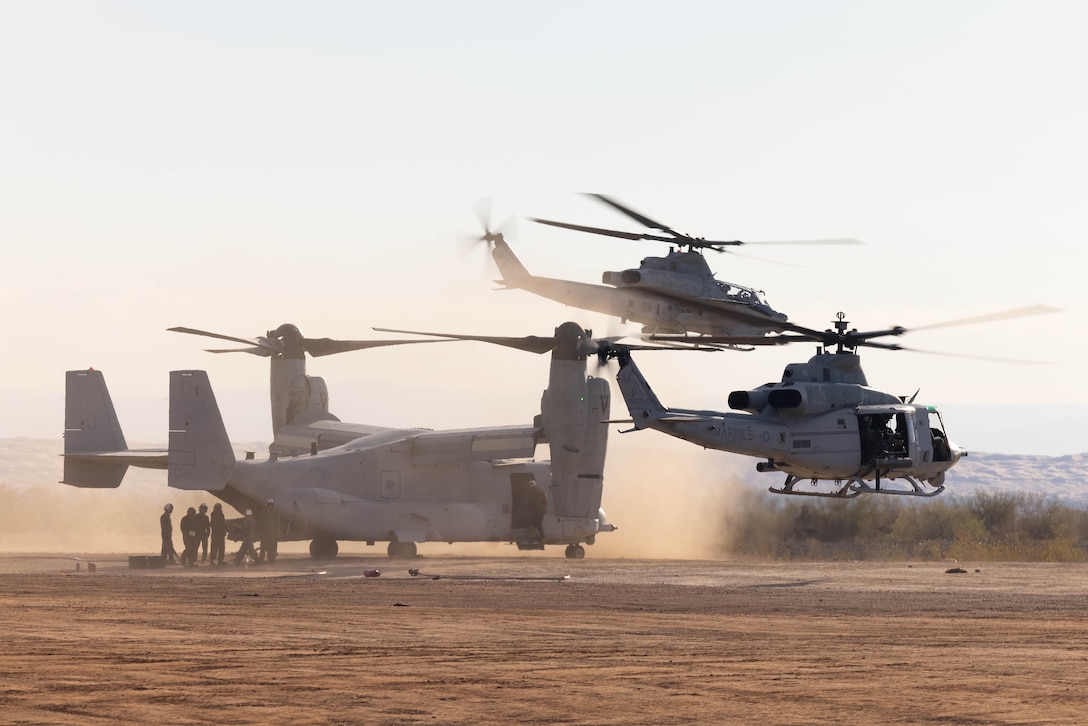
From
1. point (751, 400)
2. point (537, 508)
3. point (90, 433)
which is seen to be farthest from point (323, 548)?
point (751, 400)

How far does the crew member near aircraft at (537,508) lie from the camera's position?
128 feet

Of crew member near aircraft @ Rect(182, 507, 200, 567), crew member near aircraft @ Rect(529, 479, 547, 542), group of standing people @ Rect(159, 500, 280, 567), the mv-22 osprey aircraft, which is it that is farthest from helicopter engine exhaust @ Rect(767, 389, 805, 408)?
crew member near aircraft @ Rect(182, 507, 200, 567)

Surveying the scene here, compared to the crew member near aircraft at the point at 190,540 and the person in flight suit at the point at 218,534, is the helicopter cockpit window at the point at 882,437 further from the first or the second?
the crew member near aircraft at the point at 190,540

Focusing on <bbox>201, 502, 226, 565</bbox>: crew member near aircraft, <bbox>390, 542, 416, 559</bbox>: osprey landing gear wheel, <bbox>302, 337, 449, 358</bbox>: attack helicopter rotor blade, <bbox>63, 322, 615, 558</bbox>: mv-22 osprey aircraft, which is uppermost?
<bbox>302, 337, 449, 358</bbox>: attack helicopter rotor blade

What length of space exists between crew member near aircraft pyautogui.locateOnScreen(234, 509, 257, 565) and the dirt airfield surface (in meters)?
6.15

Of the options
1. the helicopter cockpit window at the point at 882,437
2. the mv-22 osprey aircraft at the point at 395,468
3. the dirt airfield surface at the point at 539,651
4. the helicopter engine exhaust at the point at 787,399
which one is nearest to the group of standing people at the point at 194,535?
the mv-22 osprey aircraft at the point at 395,468

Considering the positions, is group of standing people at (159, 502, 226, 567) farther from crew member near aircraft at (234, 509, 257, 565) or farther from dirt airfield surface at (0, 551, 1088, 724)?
dirt airfield surface at (0, 551, 1088, 724)

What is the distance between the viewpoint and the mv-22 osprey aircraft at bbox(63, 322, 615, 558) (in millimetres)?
33125

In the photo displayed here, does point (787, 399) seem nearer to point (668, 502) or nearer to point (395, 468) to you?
point (395, 468)

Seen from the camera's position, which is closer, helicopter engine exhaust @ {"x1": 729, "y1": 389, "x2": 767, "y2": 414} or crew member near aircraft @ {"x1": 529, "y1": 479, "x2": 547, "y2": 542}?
helicopter engine exhaust @ {"x1": 729, "y1": 389, "x2": 767, "y2": 414}

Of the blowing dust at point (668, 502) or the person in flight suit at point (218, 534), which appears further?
the blowing dust at point (668, 502)

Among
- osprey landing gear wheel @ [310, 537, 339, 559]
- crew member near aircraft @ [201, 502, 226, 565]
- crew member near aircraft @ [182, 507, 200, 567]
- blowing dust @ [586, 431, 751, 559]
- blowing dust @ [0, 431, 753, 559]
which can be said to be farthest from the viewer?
blowing dust @ [586, 431, 751, 559]

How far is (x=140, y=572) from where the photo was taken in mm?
31188

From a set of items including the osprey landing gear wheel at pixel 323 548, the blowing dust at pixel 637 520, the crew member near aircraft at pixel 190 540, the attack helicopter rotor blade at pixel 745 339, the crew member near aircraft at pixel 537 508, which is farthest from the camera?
the blowing dust at pixel 637 520
